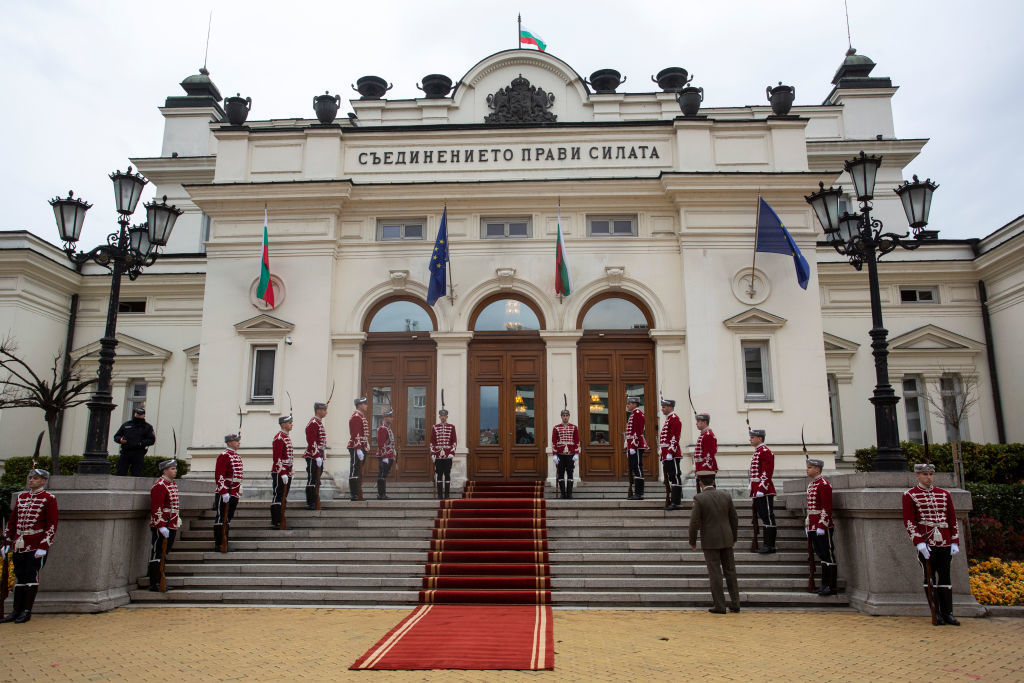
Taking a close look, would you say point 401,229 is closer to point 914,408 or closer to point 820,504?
point 820,504

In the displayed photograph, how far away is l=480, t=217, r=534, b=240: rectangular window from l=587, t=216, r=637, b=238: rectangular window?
1.41 meters

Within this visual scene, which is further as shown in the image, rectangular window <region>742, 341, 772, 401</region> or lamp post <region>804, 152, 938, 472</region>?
rectangular window <region>742, 341, 772, 401</region>

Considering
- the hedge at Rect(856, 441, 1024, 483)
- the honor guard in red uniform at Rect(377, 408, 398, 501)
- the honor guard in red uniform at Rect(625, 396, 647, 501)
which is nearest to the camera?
the honor guard in red uniform at Rect(625, 396, 647, 501)

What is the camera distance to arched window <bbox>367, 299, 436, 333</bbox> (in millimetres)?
16875

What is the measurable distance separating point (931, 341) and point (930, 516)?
1300 centimetres

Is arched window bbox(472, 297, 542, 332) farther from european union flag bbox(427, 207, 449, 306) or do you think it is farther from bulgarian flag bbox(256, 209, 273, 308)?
bulgarian flag bbox(256, 209, 273, 308)

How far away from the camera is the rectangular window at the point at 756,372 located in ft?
51.5

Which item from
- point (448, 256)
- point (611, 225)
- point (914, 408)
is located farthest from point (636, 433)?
point (914, 408)

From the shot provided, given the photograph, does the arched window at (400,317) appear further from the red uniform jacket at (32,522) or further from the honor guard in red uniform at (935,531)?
the honor guard in red uniform at (935,531)

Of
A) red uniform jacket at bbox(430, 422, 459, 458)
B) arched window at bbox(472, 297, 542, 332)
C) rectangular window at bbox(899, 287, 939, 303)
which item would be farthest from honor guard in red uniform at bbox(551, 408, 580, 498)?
rectangular window at bbox(899, 287, 939, 303)

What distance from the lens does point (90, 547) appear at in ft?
32.2

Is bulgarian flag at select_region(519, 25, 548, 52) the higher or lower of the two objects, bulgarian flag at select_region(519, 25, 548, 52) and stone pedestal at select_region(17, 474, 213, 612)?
the higher

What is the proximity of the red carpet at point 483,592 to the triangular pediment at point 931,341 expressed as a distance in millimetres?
11853

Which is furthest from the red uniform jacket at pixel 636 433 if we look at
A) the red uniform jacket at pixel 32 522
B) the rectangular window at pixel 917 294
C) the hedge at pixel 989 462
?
the rectangular window at pixel 917 294
